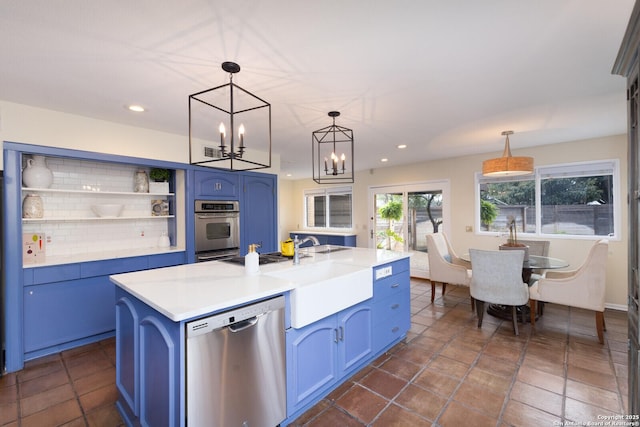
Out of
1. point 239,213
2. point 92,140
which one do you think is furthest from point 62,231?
point 239,213

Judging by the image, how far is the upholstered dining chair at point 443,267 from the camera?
12.5ft

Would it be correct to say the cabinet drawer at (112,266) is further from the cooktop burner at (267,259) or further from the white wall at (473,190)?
the white wall at (473,190)

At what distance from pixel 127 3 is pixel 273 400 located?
87.5 inches

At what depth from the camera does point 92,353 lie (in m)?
2.76

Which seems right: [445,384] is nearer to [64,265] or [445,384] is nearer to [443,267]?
[443,267]

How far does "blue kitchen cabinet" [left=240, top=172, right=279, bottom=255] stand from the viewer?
4.23 m

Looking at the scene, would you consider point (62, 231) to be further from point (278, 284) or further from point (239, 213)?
point (278, 284)

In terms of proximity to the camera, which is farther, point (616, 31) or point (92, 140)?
point (92, 140)

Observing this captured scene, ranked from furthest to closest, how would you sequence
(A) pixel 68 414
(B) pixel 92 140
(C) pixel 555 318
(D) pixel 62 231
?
(C) pixel 555 318 → (D) pixel 62 231 → (B) pixel 92 140 → (A) pixel 68 414

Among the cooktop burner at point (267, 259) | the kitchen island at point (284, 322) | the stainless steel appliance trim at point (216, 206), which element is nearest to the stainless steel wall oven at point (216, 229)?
the stainless steel appliance trim at point (216, 206)

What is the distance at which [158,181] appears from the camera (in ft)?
12.2

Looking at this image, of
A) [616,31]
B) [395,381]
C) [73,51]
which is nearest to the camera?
[616,31]


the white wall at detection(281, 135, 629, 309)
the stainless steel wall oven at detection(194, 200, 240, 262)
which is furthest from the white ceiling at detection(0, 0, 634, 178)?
the stainless steel wall oven at detection(194, 200, 240, 262)

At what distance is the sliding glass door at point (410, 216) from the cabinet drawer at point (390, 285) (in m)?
2.83
